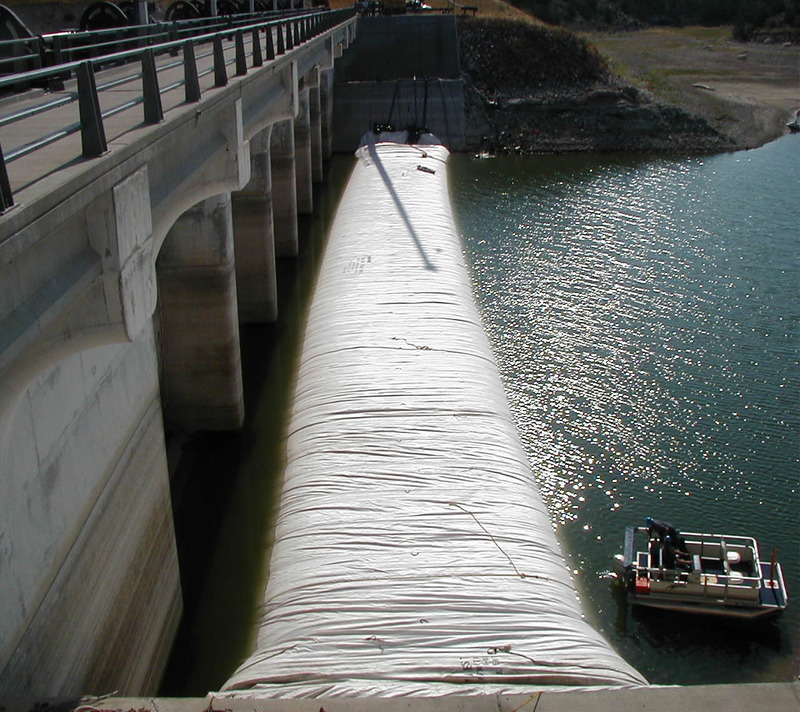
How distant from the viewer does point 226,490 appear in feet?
55.9

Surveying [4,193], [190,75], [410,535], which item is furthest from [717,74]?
[4,193]

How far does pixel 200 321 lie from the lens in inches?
687

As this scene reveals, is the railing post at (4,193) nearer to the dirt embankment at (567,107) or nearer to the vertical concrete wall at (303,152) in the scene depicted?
the vertical concrete wall at (303,152)

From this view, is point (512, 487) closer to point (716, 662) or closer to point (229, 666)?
point (716, 662)

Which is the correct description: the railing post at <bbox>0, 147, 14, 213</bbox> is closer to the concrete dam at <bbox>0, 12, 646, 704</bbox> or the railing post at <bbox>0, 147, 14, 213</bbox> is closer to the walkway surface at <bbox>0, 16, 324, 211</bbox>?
the concrete dam at <bbox>0, 12, 646, 704</bbox>

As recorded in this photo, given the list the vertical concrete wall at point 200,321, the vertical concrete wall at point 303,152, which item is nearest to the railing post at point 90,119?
the vertical concrete wall at point 200,321

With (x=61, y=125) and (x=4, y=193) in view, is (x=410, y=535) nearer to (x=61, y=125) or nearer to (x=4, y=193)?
(x=61, y=125)

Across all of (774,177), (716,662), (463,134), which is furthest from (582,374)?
(463,134)

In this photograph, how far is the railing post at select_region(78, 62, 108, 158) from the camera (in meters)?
7.35

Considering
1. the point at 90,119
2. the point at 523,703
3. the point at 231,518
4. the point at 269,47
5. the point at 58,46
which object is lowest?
the point at 231,518

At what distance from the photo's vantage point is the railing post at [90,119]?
7.35m

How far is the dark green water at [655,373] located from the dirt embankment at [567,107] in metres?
11.7

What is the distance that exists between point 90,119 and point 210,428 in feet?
37.9

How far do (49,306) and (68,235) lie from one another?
85 cm
